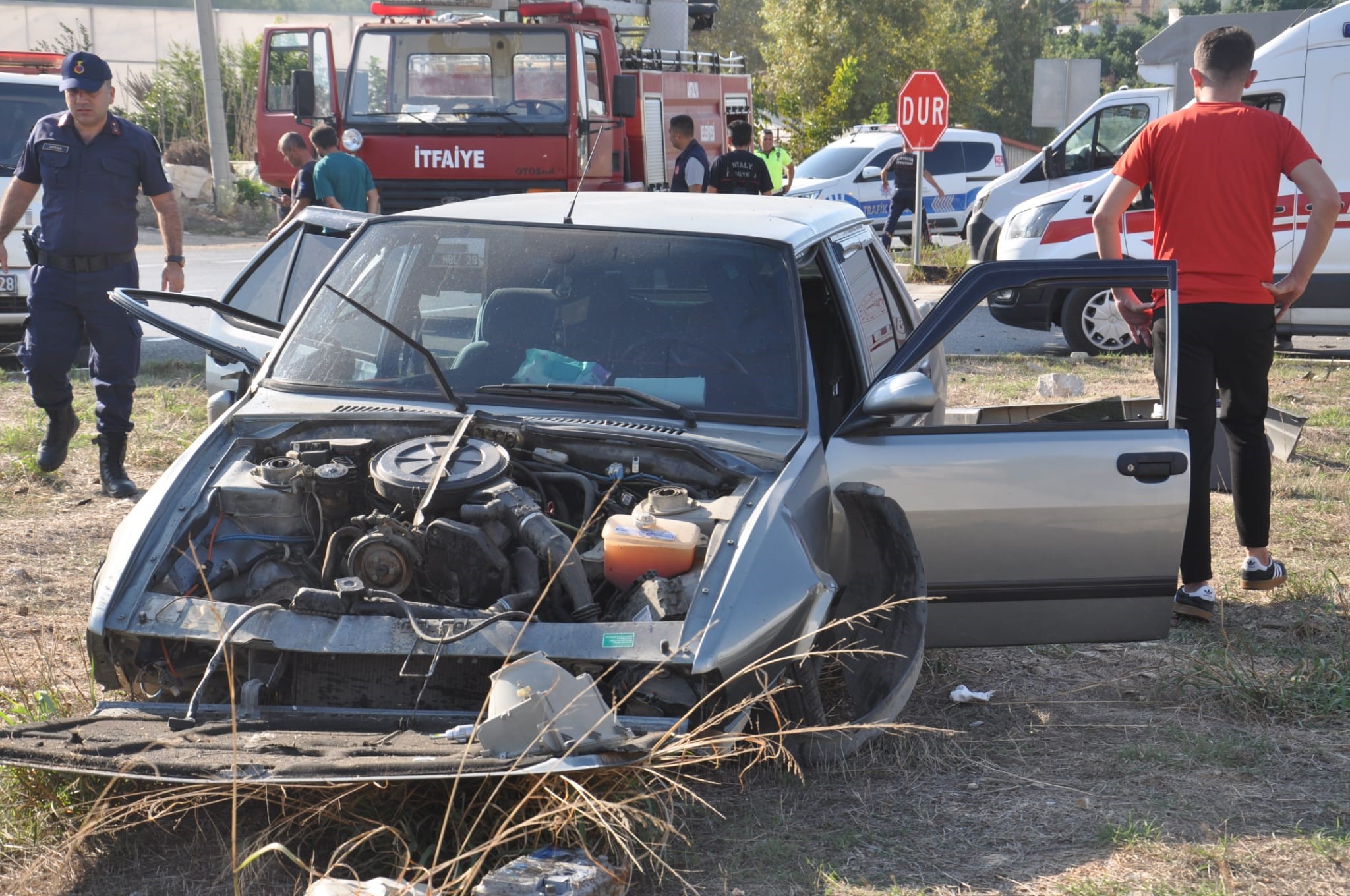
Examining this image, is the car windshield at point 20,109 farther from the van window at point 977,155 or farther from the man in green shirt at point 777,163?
the van window at point 977,155

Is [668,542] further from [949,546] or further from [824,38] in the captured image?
[824,38]

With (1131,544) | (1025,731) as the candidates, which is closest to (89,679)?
(1025,731)

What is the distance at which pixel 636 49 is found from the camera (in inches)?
573

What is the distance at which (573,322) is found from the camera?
407cm

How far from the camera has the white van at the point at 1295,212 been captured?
9.94 meters

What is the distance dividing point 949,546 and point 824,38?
29.6 meters

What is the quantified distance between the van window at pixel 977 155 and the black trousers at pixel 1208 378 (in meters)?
16.6

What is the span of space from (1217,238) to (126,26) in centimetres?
3842

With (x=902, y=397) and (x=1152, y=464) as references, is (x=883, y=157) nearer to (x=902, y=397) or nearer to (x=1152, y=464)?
(x=1152, y=464)

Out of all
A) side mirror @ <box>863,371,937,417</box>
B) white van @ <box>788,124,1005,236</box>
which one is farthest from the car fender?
white van @ <box>788,124,1005,236</box>

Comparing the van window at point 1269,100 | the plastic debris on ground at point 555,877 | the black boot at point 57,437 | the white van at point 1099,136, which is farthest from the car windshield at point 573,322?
the white van at point 1099,136

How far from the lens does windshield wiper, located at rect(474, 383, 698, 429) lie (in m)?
3.85

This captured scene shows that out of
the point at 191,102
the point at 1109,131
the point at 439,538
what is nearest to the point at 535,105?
the point at 1109,131

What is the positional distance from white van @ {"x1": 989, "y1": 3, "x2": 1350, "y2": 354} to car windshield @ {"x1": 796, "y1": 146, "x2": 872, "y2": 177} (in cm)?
912
